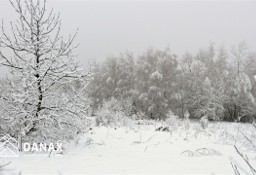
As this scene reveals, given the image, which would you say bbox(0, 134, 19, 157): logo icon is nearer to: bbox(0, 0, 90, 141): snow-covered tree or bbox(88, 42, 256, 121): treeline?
bbox(0, 0, 90, 141): snow-covered tree

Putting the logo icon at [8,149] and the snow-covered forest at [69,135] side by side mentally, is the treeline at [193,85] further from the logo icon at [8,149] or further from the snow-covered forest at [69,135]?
the logo icon at [8,149]

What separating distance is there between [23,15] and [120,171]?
16.4ft

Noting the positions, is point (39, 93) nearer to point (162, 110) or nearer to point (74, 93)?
point (74, 93)

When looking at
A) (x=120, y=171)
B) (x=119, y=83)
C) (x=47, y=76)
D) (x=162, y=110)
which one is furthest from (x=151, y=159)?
(x=119, y=83)

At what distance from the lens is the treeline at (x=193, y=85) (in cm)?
3134

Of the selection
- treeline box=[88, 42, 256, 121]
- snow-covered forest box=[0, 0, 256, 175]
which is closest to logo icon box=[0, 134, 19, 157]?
snow-covered forest box=[0, 0, 256, 175]

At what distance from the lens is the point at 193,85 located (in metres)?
34.1

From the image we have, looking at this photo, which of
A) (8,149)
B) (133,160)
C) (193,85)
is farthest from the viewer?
(193,85)

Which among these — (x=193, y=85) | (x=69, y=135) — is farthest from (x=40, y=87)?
(x=193, y=85)

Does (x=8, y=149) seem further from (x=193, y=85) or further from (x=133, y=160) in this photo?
(x=193, y=85)

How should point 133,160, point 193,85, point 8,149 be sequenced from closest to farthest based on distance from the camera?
point 133,160 → point 8,149 → point 193,85

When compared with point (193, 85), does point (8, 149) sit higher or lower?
lower

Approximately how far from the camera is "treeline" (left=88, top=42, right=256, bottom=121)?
31.3 meters

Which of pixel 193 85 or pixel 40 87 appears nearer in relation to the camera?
pixel 40 87
